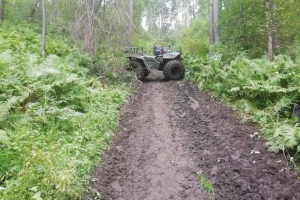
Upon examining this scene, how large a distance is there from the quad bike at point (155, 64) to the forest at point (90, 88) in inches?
24.4

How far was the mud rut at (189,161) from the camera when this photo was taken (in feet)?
10.9

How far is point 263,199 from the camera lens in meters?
3.12

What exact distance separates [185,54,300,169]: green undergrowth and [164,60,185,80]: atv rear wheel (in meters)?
3.13

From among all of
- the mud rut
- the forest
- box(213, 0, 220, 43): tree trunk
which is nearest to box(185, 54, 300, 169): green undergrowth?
the forest

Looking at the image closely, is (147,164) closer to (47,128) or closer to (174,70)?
(47,128)

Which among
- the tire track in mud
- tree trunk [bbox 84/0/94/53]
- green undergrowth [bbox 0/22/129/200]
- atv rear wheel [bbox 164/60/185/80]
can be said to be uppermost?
tree trunk [bbox 84/0/94/53]

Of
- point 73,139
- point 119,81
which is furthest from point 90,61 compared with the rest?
point 73,139

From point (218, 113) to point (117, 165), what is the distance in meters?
3.18

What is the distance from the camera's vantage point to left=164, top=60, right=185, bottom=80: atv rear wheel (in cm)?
1074

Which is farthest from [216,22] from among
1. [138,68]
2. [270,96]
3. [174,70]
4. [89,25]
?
[270,96]

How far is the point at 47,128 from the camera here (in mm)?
4438

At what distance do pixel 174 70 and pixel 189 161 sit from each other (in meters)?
7.20

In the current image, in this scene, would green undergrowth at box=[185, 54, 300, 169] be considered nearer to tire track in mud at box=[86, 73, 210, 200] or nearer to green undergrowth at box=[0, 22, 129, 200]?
tire track in mud at box=[86, 73, 210, 200]

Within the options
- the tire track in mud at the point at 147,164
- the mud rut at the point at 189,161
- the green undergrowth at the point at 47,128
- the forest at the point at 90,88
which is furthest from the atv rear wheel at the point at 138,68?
the tire track in mud at the point at 147,164
